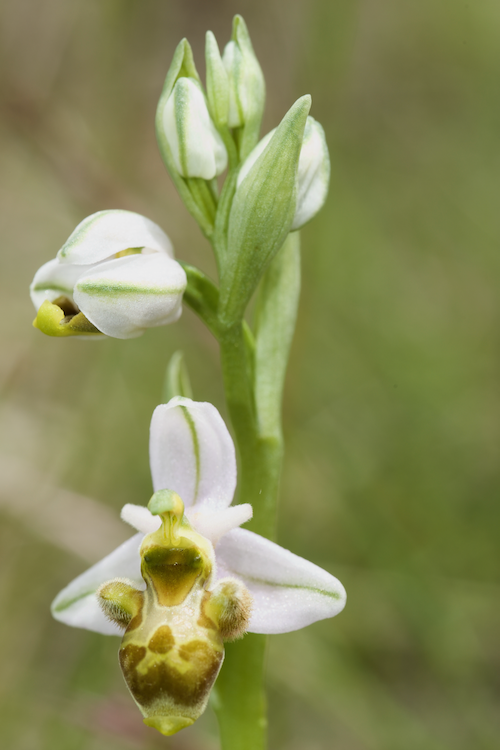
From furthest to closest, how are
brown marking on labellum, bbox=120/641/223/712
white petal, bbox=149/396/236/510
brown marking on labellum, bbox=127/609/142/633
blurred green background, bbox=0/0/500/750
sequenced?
blurred green background, bbox=0/0/500/750
white petal, bbox=149/396/236/510
brown marking on labellum, bbox=127/609/142/633
brown marking on labellum, bbox=120/641/223/712

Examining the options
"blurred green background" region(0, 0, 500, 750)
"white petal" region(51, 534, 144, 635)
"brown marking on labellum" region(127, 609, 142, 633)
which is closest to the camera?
"brown marking on labellum" region(127, 609, 142, 633)

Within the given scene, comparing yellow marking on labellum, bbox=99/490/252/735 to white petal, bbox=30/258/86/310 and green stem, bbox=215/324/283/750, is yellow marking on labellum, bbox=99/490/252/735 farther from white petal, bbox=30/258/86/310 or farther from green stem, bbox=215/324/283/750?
white petal, bbox=30/258/86/310

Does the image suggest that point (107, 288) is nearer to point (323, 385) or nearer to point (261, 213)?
point (261, 213)

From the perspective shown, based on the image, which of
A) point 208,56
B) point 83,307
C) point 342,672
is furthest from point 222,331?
point 342,672

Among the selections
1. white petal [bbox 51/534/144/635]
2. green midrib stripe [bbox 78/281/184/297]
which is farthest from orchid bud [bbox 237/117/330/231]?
white petal [bbox 51/534/144/635]

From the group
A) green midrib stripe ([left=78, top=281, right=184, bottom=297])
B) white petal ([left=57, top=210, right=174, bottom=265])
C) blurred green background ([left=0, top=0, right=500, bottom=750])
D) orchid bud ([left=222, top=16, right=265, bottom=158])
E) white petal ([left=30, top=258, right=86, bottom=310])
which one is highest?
orchid bud ([left=222, top=16, right=265, bottom=158])

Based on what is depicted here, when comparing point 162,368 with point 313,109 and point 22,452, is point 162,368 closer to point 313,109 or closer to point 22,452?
point 22,452

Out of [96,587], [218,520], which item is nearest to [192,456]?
[218,520]
